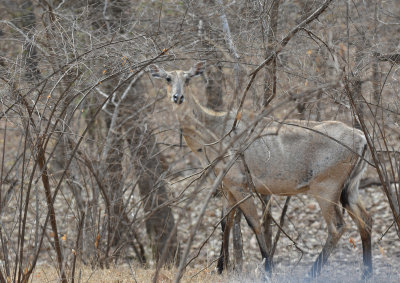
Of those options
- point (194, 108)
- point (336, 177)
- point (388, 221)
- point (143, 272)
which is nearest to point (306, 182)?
point (336, 177)

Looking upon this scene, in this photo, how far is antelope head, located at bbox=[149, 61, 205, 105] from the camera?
7683 mm

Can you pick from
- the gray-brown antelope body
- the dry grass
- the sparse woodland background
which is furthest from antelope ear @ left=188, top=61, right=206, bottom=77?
the dry grass

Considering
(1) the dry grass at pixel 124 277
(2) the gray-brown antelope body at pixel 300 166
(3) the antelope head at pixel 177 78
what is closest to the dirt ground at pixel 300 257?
(1) the dry grass at pixel 124 277

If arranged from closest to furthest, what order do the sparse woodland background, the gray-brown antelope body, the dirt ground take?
1. the sparse woodland background
2. the dirt ground
3. the gray-brown antelope body

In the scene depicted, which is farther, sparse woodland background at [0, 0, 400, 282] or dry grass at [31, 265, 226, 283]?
dry grass at [31, 265, 226, 283]

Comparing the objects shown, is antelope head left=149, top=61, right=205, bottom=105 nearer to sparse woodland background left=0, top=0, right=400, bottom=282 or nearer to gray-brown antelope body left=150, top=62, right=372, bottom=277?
gray-brown antelope body left=150, top=62, right=372, bottom=277

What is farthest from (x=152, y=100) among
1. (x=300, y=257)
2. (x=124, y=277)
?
(x=124, y=277)

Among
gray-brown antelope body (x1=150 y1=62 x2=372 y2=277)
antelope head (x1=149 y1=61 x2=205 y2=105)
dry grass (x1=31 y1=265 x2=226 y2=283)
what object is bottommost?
dry grass (x1=31 y1=265 x2=226 y2=283)

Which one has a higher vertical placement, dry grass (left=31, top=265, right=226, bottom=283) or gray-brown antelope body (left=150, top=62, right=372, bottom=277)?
gray-brown antelope body (left=150, top=62, right=372, bottom=277)

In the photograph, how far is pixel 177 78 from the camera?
25.7 feet

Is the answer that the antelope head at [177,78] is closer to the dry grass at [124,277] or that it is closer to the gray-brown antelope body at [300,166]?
the gray-brown antelope body at [300,166]

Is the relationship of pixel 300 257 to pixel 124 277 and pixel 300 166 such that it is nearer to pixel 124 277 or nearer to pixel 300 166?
pixel 300 166

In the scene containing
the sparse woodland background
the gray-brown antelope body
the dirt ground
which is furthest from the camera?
the gray-brown antelope body

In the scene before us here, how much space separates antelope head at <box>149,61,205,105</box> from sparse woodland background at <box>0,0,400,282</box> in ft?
0.62
